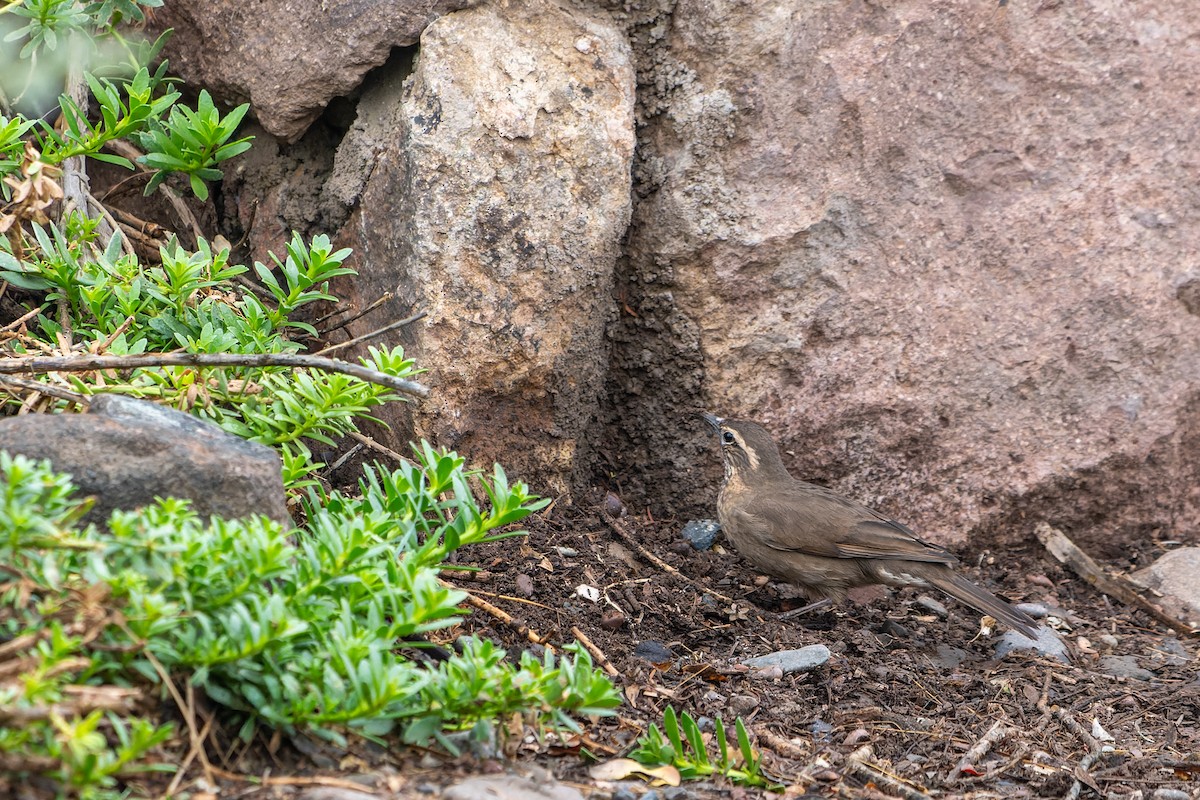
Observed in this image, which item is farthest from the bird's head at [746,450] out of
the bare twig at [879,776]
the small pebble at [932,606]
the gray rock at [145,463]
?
the gray rock at [145,463]

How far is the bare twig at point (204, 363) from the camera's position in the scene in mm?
3957

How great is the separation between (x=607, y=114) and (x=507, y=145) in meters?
0.53

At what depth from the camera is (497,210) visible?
5367 millimetres

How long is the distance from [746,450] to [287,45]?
9.46 feet

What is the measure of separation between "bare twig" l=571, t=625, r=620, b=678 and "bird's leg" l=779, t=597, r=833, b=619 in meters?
1.37

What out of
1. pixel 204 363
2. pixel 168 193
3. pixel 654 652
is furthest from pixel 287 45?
pixel 654 652

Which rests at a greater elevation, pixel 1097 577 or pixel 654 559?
pixel 654 559

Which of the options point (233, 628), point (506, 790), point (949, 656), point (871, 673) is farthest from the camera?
point (949, 656)

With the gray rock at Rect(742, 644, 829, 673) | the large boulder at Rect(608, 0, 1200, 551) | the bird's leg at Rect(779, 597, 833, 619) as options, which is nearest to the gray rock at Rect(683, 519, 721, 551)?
the large boulder at Rect(608, 0, 1200, 551)

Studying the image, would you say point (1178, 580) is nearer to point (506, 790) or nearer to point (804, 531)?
point (804, 531)

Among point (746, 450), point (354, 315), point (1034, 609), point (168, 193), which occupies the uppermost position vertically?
point (168, 193)

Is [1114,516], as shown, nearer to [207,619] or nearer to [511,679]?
[511,679]

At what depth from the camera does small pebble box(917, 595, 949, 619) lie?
6174 millimetres

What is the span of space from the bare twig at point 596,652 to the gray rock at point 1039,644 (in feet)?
6.76
